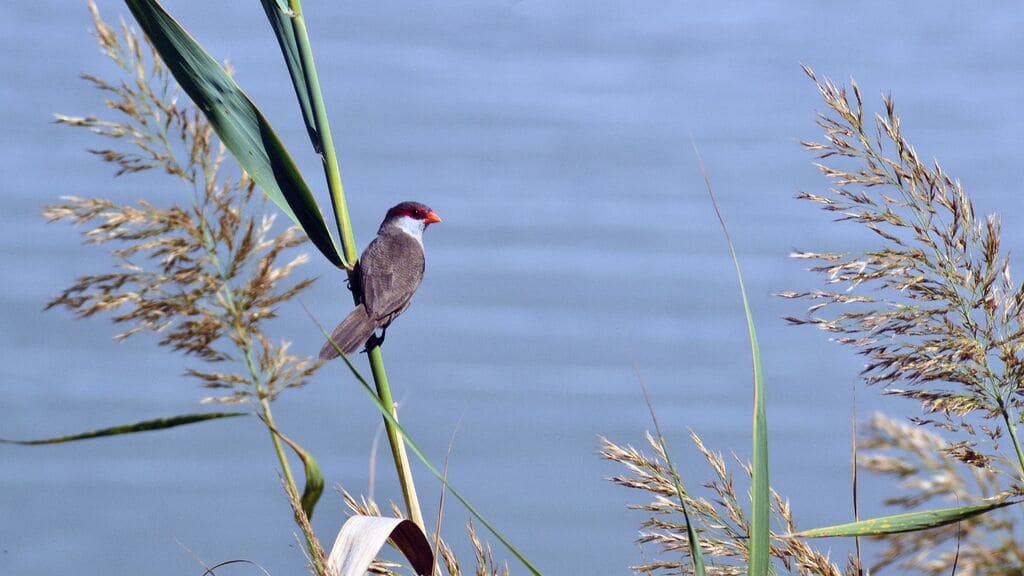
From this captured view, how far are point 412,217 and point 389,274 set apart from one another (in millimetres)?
762

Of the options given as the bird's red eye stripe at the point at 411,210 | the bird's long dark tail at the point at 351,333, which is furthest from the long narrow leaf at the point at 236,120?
the bird's red eye stripe at the point at 411,210

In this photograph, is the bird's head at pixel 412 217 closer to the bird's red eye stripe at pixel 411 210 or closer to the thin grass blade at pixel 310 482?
the bird's red eye stripe at pixel 411 210

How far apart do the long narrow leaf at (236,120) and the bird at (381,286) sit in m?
0.10

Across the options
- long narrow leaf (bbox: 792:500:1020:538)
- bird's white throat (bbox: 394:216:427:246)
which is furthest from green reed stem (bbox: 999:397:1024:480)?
bird's white throat (bbox: 394:216:427:246)

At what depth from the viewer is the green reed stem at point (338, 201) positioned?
111 cm

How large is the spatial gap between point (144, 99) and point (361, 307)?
3.05ft

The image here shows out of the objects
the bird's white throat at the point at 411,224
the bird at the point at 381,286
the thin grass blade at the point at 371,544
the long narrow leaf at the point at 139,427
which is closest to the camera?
the long narrow leaf at the point at 139,427

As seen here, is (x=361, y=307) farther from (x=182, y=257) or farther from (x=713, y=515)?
(x=182, y=257)

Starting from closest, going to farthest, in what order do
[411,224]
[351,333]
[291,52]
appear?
1. [291,52]
2. [351,333]
3. [411,224]

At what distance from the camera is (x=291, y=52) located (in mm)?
1167

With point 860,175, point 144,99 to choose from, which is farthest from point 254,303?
point 860,175

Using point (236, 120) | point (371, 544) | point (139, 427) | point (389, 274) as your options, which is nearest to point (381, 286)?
point (389, 274)

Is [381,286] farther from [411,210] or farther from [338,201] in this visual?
[411,210]

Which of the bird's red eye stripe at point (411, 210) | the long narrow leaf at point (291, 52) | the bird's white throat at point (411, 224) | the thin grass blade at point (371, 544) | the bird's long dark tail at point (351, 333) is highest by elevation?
the bird's red eye stripe at point (411, 210)
